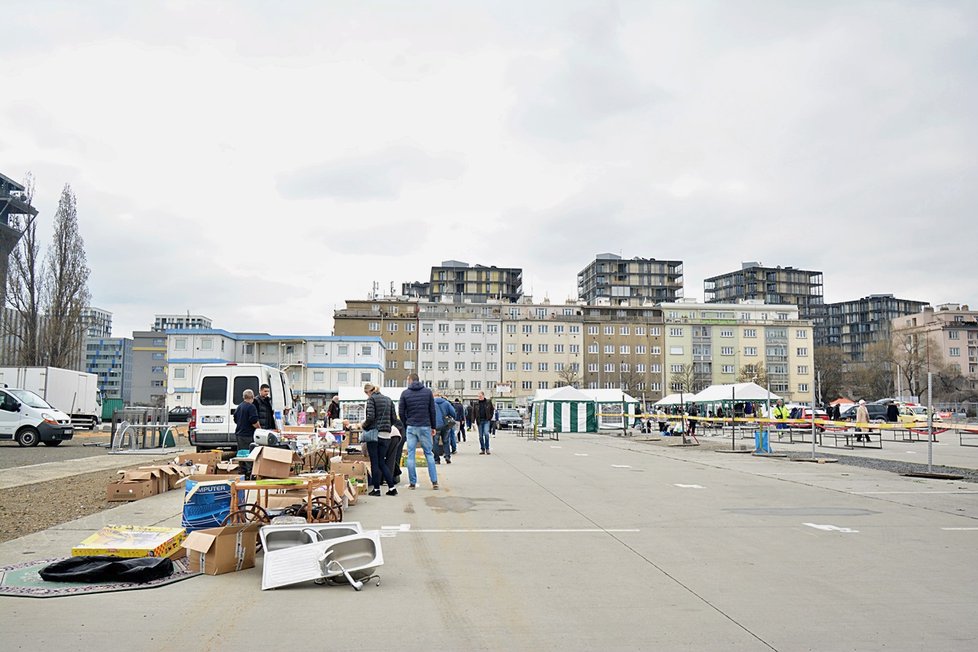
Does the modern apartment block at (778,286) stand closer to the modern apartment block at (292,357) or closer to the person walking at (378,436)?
the modern apartment block at (292,357)

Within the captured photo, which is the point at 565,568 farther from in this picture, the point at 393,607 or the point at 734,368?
the point at 734,368

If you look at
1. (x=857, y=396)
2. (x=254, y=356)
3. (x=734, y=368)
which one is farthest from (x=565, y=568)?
(x=857, y=396)

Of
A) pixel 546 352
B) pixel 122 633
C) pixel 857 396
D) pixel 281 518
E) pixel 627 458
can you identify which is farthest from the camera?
pixel 857 396

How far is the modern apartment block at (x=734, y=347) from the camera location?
117188mm

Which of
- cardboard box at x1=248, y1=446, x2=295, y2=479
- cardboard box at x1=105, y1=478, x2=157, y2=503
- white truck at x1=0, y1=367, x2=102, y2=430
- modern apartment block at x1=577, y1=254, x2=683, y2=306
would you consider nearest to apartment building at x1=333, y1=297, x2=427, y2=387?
modern apartment block at x1=577, y1=254, x2=683, y2=306

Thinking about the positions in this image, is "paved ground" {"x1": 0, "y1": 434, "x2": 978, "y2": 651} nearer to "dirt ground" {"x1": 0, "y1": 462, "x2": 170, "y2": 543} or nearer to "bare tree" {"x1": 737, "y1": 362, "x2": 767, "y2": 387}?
"dirt ground" {"x1": 0, "y1": 462, "x2": 170, "y2": 543}

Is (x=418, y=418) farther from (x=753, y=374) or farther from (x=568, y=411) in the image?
(x=753, y=374)

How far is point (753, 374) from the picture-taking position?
4277 inches

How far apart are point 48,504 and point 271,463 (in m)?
4.31

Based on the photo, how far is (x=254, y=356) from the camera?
94.2 metres

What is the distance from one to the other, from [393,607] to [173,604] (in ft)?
5.13

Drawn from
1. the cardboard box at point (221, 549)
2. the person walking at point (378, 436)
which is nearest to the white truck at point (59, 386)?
the person walking at point (378, 436)

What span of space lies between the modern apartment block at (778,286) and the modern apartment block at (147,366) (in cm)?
11840

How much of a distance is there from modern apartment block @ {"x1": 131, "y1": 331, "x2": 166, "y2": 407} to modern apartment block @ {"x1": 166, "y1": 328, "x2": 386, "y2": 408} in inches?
1498
